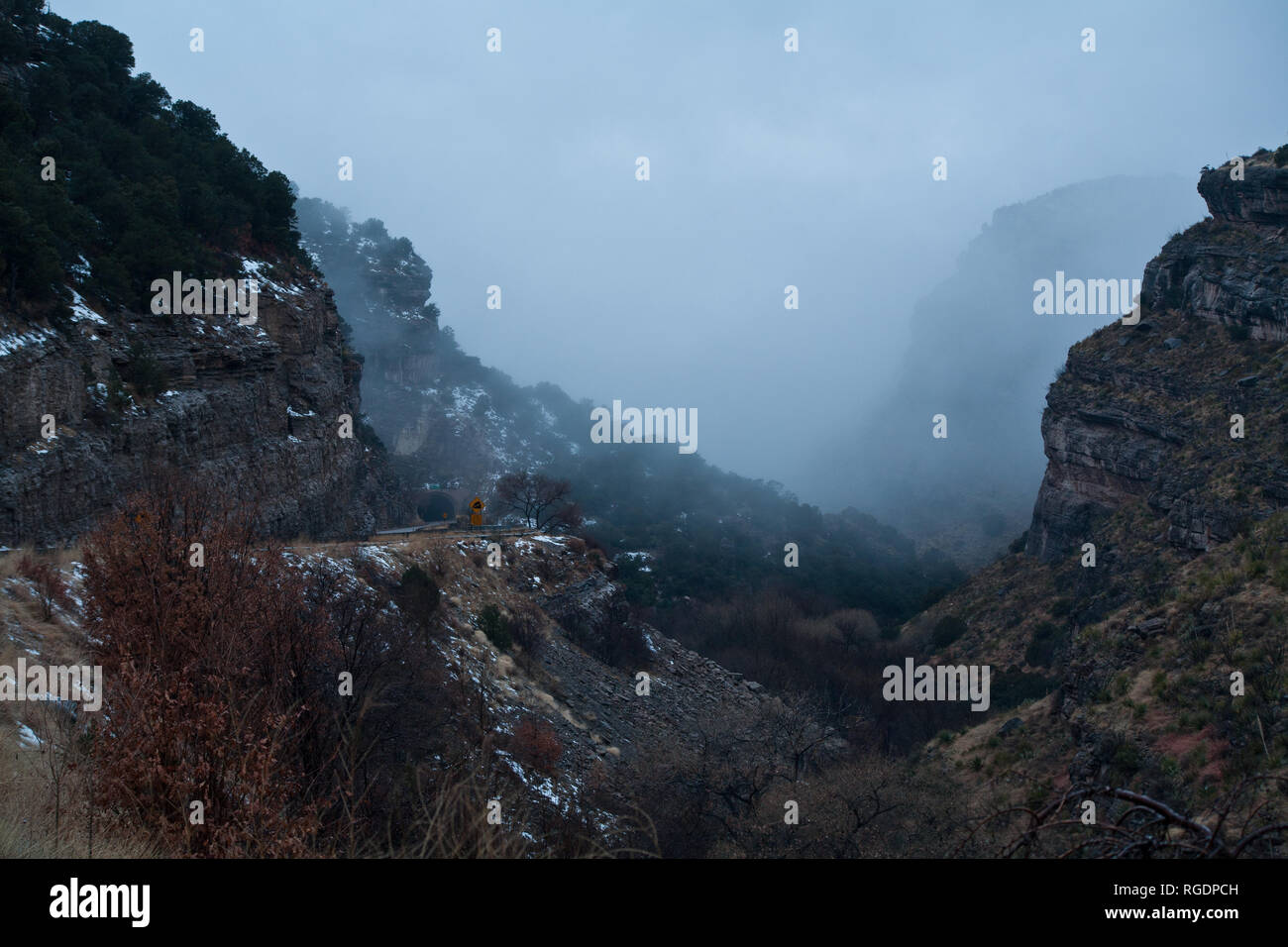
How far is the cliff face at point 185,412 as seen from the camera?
57.3ft

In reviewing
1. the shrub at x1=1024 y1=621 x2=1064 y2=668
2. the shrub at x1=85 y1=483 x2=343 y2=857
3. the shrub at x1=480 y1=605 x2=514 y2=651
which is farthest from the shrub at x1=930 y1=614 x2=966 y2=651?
the shrub at x1=85 y1=483 x2=343 y2=857

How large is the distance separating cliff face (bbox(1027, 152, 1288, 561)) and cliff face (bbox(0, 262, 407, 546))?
31431mm

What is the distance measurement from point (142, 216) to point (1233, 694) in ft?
105

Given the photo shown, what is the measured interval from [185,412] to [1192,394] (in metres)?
39.8

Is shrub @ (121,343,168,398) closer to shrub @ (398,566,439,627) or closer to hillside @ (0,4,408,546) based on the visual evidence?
hillside @ (0,4,408,546)

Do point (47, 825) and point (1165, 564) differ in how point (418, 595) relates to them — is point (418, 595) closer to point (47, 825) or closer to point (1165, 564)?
point (47, 825)

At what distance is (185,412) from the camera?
78.0 feet

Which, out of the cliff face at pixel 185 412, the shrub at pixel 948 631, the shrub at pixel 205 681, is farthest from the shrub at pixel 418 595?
the shrub at pixel 948 631

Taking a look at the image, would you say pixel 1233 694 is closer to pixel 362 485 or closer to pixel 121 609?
pixel 121 609

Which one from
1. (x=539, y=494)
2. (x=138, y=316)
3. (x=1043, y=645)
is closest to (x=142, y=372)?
(x=138, y=316)

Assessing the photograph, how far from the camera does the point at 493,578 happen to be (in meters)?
32.4

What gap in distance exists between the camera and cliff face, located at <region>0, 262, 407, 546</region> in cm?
1747

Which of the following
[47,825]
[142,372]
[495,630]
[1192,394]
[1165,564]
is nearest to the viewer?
[47,825]
